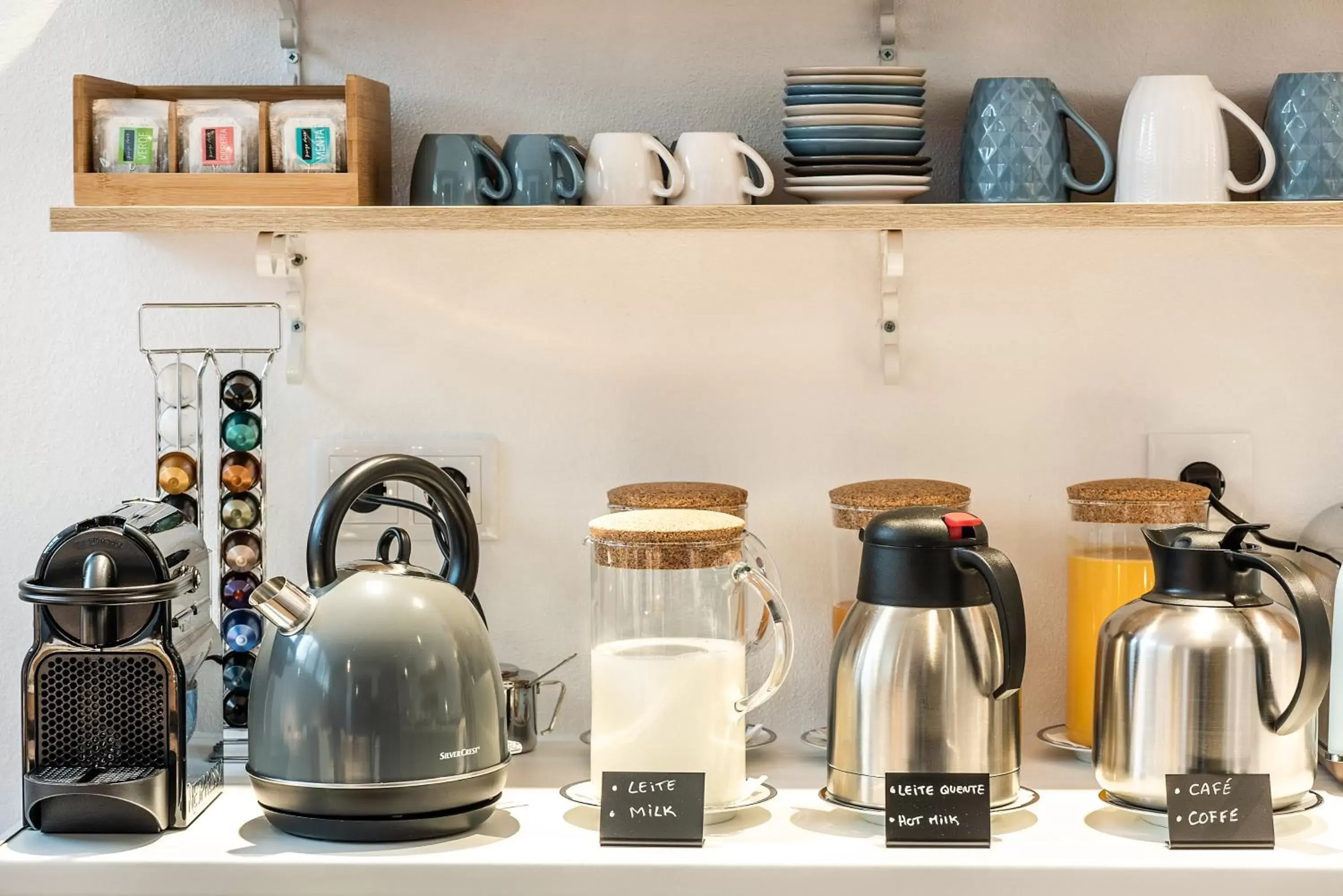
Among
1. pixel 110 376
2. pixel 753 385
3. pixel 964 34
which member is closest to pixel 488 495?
pixel 753 385

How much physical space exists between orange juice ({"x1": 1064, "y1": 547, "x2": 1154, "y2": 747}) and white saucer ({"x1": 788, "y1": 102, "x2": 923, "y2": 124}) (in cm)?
50

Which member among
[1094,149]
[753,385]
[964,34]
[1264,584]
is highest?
[964,34]

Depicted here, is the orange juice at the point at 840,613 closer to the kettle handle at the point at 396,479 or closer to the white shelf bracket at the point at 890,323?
the white shelf bracket at the point at 890,323

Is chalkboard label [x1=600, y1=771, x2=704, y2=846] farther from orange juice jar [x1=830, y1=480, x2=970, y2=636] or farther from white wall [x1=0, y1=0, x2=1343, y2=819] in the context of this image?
white wall [x1=0, y1=0, x2=1343, y2=819]

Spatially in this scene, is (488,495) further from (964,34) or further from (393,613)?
(964,34)

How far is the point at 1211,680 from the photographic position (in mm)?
1146

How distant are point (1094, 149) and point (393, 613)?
0.92 metres

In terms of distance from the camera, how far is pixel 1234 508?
1.54m

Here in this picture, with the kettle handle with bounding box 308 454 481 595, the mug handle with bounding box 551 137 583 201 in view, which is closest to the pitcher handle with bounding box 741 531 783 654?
the kettle handle with bounding box 308 454 481 595

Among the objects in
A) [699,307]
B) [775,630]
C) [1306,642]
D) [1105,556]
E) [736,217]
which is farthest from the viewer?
[699,307]

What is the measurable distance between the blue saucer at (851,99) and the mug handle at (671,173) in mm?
142

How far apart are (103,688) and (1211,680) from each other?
37.1 inches

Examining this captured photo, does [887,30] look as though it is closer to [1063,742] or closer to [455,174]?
[455,174]

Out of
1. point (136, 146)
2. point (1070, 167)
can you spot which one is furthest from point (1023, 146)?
point (136, 146)
